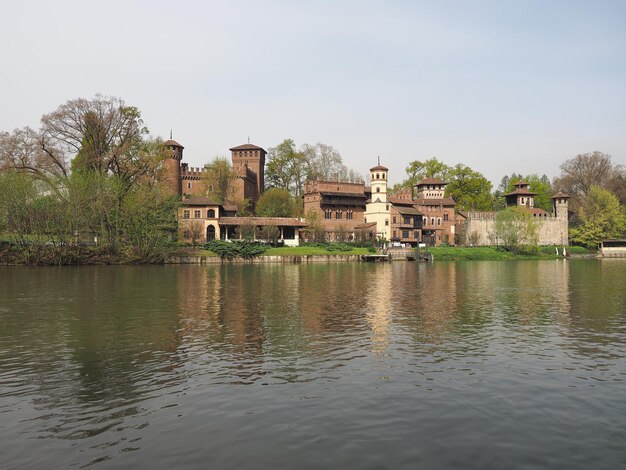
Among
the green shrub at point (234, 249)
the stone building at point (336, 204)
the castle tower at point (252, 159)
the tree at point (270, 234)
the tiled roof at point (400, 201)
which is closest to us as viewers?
the green shrub at point (234, 249)

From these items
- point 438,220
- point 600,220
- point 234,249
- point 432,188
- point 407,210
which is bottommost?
point 234,249

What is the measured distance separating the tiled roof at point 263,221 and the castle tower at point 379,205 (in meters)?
14.7

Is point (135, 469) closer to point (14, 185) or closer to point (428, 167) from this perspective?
point (14, 185)

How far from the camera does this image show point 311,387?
1081 cm

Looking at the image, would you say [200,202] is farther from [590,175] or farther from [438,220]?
[590,175]

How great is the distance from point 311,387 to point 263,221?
6356 cm

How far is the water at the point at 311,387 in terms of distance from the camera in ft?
25.0

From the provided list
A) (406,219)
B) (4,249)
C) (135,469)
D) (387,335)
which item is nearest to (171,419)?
(135,469)

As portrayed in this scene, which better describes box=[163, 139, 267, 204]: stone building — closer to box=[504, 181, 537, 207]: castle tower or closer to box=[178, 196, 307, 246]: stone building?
box=[178, 196, 307, 246]: stone building

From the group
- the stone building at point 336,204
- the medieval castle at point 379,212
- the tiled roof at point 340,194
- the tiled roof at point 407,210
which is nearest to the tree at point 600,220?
the medieval castle at point 379,212

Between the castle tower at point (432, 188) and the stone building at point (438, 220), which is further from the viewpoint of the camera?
the castle tower at point (432, 188)

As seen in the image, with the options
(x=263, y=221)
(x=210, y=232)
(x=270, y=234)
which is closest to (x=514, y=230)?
(x=270, y=234)

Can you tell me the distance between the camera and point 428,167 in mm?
104188

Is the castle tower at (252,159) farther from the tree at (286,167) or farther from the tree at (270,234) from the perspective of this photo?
the tree at (270,234)
